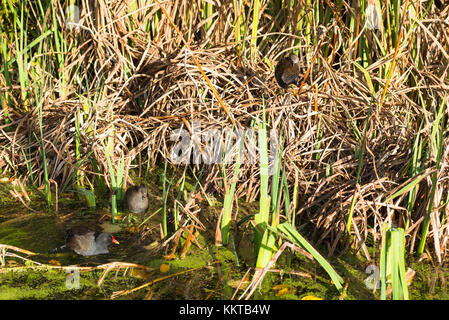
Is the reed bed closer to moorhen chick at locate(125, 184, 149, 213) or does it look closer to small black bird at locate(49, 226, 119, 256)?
moorhen chick at locate(125, 184, 149, 213)

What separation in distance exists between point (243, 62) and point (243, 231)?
1.33 meters

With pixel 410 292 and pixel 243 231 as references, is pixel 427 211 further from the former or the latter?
pixel 243 231

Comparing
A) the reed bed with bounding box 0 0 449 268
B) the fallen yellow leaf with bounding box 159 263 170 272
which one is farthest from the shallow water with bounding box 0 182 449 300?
the reed bed with bounding box 0 0 449 268

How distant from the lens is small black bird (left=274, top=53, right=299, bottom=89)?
288 cm

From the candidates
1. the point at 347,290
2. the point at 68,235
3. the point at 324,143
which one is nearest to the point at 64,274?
the point at 68,235

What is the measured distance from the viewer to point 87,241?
2.29m

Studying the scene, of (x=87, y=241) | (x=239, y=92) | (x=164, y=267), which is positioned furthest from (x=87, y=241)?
(x=239, y=92)

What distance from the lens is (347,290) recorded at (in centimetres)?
204

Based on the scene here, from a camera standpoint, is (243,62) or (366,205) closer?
(366,205)

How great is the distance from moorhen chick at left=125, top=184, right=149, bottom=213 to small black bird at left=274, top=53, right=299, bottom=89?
1.10 metres

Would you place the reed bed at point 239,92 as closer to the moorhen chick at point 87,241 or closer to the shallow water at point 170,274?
the shallow water at point 170,274

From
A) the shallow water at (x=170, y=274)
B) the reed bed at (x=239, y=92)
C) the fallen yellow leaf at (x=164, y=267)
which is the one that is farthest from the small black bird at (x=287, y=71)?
the fallen yellow leaf at (x=164, y=267)
